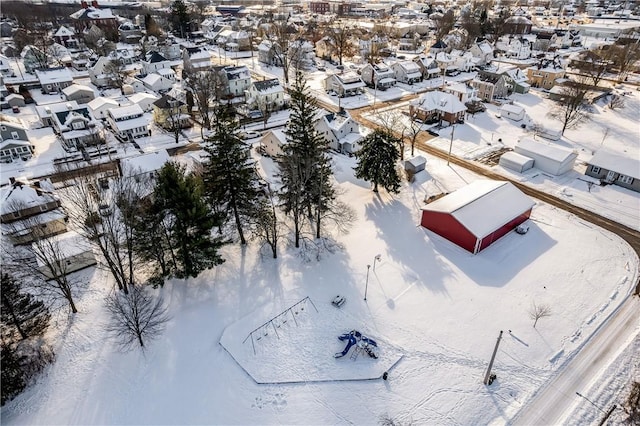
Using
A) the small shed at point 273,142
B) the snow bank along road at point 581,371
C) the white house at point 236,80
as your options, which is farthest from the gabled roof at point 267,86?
the snow bank along road at point 581,371

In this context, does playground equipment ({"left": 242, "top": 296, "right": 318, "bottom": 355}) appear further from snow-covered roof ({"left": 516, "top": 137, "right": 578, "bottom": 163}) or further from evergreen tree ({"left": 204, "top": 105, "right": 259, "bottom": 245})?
snow-covered roof ({"left": 516, "top": 137, "right": 578, "bottom": 163})

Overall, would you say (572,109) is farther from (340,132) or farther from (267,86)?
(267,86)

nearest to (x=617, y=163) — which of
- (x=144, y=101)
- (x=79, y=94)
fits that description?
(x=144, y=101)

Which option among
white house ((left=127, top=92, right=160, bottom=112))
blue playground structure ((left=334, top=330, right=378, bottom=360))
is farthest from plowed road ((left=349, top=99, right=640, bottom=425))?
white house ((left=127, top=92, right=160, bottom=112))

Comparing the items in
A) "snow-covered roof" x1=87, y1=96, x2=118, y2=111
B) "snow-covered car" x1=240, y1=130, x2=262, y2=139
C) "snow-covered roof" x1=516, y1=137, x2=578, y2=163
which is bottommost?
"snow-covered car" x1=240, y1=130, x2=262, y2=139

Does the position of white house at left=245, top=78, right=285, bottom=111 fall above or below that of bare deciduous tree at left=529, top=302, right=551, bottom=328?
above

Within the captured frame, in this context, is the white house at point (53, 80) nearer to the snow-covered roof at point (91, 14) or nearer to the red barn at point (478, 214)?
the snow-covered roof at point (91, 14)

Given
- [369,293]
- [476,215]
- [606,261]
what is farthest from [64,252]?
[606,261]
